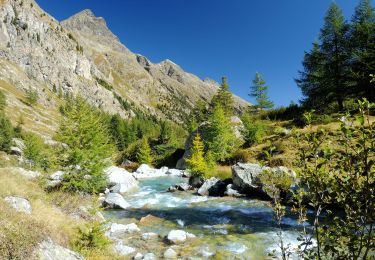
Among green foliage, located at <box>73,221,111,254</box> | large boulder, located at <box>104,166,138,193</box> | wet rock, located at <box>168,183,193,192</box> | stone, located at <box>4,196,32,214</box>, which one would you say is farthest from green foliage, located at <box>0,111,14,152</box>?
green foliage, located at <box>73,221,111,254</box>

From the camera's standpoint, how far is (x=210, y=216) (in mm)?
20391

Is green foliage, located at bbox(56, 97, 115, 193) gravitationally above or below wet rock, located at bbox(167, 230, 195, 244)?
above

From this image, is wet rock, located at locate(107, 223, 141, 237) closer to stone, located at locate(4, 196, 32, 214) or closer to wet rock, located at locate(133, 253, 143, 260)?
wet rock, located at locate(133, 253, 143, 260)

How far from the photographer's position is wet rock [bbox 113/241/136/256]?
523 inches

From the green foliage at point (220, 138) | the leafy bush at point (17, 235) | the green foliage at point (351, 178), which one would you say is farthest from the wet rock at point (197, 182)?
the green foliage at point (351, 178)

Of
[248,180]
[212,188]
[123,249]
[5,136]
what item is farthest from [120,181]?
[5,136]

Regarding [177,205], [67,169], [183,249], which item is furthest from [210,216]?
[67,169]

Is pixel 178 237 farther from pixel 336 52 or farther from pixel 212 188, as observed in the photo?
pixel 336 52

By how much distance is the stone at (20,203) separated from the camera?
36.6ft

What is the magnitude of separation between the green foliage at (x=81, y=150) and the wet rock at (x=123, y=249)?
7827mm

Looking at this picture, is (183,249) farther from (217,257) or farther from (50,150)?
(50,150)

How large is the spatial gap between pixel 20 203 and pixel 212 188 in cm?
1976

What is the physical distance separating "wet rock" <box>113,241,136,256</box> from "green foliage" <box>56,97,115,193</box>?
7.83 metres

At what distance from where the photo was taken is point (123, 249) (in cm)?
1366
